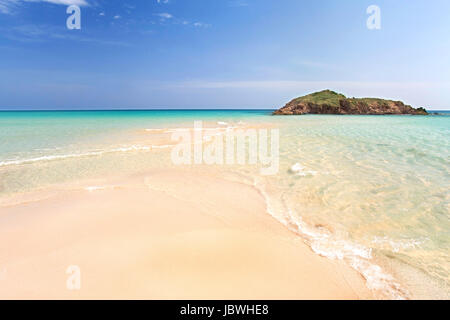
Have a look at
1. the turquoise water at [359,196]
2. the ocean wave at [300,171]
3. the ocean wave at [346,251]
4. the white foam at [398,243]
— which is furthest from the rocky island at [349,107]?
the white foam at [398,243]

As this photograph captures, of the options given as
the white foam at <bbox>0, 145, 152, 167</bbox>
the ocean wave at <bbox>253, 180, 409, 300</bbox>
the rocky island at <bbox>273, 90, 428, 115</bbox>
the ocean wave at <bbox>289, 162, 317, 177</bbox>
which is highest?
the rocky island at <bbox>273, 90, 428, 115</bbox>

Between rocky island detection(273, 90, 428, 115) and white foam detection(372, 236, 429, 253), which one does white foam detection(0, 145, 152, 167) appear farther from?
rocky island detection(273, 90, 428, 115)

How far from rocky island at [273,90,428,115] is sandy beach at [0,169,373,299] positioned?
2583 inches

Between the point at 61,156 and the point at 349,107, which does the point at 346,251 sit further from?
the point at 349,107

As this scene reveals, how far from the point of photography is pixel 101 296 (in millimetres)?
2357

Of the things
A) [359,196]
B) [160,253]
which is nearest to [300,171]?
[359,196]

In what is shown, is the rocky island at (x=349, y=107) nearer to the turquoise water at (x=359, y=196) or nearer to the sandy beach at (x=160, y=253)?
the turquoise water at (x=359, y=196)

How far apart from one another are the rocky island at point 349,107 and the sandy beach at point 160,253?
6560 centimetres

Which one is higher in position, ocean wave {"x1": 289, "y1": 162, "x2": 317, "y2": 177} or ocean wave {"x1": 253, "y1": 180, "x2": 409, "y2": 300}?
ocean wave {"x1": 289, "y1": 162, "x2": 317, "y2": 177}

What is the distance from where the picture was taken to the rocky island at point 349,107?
66750 mm

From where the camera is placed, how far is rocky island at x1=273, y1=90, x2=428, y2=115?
6675 centimetres

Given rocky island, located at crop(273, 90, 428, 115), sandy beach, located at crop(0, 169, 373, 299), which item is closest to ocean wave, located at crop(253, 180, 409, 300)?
sandy beach, located at crop(0, 169, 373, 299)

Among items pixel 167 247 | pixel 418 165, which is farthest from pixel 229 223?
pixel 418 165
